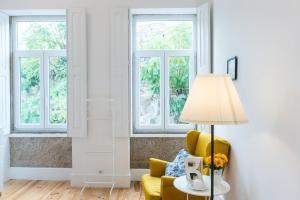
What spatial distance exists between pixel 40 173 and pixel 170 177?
2.70m

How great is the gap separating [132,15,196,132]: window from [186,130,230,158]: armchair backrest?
1.33 m

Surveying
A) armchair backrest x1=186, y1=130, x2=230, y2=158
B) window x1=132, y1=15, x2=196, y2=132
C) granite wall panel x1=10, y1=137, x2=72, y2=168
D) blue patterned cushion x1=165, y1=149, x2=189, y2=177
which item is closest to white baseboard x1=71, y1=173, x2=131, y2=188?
granite wall panel x1=10, y1=137, x2=72, y2=168

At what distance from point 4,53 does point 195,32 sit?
301 centimetres

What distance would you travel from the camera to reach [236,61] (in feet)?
9.26

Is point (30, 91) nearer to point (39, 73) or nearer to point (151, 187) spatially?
point (39, 73)

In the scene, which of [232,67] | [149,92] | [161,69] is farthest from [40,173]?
[232,67]

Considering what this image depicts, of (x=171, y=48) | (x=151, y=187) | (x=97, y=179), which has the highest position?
(x=171, y=48)

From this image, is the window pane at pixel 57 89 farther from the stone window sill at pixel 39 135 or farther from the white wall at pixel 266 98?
the white wall at pixel 266 98

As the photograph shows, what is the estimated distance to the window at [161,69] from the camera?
488cm

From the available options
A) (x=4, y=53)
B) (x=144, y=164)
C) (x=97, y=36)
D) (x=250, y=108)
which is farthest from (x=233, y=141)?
(x=4, y=53)

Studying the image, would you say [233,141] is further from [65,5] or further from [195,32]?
[65,5]

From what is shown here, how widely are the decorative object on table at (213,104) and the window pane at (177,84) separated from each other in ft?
8.91

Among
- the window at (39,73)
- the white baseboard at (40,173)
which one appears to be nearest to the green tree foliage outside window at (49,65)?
the window at (39,73)

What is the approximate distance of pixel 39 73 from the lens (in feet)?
16.3
